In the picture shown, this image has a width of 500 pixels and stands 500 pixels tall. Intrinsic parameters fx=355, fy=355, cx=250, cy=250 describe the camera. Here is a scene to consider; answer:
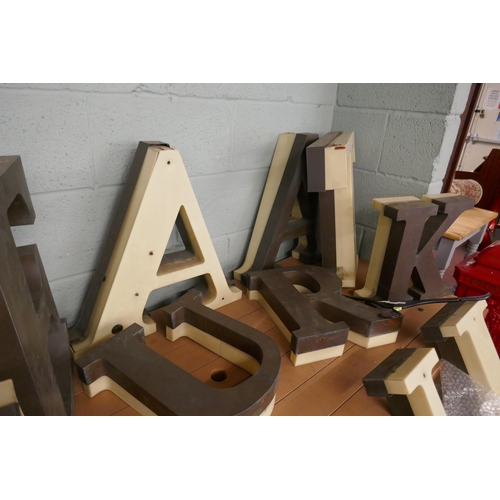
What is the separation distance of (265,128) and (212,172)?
8.1 inches

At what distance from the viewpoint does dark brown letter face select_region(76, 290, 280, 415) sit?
1.79ft

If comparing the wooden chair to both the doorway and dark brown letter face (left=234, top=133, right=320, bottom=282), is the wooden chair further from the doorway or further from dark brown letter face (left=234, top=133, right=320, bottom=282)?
dark brown letter face (left=234, top=133, right=320, bottom=282)

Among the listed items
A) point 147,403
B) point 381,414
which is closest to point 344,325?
point 381,414

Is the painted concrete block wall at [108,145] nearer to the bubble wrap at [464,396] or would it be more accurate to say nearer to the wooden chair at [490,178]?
the bubble wrap at [464,396]

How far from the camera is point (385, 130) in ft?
3.56

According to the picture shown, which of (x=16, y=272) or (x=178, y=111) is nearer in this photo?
(x=16, y=272)

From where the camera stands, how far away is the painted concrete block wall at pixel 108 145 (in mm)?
626

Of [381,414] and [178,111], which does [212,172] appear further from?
[381,414]

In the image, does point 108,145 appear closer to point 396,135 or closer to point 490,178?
point 396,135

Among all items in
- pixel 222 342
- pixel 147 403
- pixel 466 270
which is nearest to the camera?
pixel 147 403

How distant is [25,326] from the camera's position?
45cm

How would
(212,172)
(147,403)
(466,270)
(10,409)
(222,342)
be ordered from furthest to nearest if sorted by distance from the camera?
(466,270)
(212,172)
(222,342)
(147,403)
(10,409)

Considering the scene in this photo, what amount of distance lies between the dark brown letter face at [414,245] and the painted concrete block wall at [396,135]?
174mm

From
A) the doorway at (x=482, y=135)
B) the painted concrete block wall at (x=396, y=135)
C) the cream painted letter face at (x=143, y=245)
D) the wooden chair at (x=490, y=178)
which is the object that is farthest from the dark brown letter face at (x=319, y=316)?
the doorway at (x=482, y=135)
